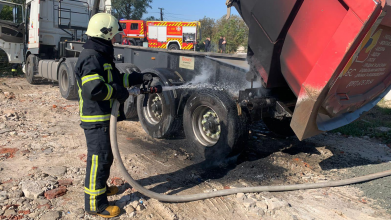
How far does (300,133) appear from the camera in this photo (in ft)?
11.6

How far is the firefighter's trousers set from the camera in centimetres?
296

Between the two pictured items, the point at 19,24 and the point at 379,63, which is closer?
the point at 379,63

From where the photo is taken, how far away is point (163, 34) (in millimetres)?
25078

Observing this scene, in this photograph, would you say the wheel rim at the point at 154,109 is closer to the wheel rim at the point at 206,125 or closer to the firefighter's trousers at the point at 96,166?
the wheel rim at the point at 206,125

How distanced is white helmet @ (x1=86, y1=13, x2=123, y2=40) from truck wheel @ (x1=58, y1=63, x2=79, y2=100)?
226 inches

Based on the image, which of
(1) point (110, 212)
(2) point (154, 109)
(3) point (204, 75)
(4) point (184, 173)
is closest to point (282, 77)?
(3) point (204, 75)

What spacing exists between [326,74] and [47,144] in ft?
14.2

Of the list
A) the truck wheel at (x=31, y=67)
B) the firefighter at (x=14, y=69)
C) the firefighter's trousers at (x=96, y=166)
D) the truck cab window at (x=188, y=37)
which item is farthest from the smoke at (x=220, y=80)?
the truck cab window at (x=188, y=37)

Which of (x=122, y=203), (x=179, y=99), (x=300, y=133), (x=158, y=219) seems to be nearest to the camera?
(x=158, y=219)

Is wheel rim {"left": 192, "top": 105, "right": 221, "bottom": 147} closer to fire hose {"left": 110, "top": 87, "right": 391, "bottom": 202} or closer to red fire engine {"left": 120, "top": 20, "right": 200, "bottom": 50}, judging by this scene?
fire hose {"left": 110, "top": 87, "right": 391, "bottom": 202}

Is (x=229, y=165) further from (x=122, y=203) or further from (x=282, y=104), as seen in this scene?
(x=122, y=203)

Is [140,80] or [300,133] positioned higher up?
[140,80]

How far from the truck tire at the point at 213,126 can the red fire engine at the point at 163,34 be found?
19.9 metres

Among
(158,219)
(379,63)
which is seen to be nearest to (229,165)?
(158,219)
